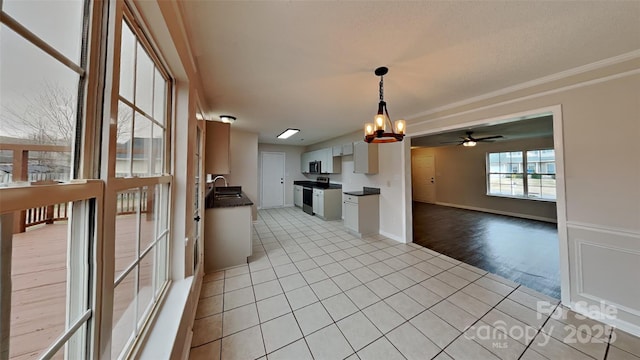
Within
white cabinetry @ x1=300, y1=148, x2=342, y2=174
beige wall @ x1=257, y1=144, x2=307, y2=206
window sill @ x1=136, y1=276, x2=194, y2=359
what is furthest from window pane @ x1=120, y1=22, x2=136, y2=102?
beige wall @ x1=257, y1=144, x2=307, y2=206

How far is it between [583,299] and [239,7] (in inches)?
153

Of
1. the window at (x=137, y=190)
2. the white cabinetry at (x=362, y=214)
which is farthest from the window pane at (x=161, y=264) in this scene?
the white cabinetry at (x=362, y=214)

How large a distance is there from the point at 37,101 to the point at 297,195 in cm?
635

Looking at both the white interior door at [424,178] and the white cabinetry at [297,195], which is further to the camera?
the white interior door at [424,178]

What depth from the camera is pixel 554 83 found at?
2074mm

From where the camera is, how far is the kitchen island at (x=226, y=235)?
2.61 m

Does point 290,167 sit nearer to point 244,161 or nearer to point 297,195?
point 297,195

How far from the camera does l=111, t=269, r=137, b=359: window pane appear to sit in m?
0.81

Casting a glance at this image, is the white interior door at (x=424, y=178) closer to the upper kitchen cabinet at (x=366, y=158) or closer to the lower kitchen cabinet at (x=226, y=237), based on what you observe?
the upper kitchen cabinet at (x=366, y=158)

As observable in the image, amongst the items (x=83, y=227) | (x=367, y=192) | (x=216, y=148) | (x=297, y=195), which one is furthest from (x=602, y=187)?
(x=297, y=195)

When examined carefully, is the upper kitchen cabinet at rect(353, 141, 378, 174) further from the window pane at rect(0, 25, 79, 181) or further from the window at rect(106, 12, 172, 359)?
the window pane at rect(0, 25, 79, 181)

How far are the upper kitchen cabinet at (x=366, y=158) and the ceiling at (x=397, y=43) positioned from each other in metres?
1.60

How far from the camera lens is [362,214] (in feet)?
12.9

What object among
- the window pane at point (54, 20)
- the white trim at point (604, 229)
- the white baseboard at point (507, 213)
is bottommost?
the white baseboard at point (507, 213)
